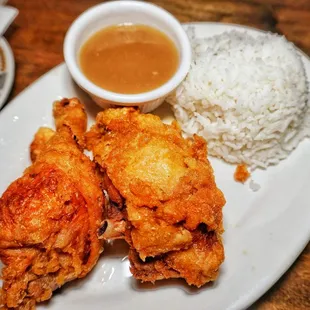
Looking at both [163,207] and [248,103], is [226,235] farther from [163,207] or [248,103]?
[248,103]

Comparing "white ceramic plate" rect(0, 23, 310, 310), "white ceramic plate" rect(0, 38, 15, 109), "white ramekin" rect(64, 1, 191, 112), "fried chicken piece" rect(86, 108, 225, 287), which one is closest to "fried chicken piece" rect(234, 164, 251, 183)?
"white ceramic plate" rect(0, 23, 310, 310)

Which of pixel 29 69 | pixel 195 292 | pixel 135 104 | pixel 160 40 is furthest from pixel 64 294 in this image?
pixel 29 69

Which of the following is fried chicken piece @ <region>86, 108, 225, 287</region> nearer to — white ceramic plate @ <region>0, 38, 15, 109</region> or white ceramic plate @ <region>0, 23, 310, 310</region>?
white ceramic plate @ <region>0, 23, 310, 310</region>

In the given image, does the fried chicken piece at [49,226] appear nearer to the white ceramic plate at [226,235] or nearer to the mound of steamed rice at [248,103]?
the white ceramic plate at [226,235]

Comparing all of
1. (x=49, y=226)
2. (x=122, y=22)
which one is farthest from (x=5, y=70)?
(x=49, y=226)

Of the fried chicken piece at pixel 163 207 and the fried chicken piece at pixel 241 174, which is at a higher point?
the fried chicken piece at pixel 163 207

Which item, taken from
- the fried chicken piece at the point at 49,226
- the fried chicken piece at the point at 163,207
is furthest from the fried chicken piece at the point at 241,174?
the fried chicken piece at the point at 49,226
